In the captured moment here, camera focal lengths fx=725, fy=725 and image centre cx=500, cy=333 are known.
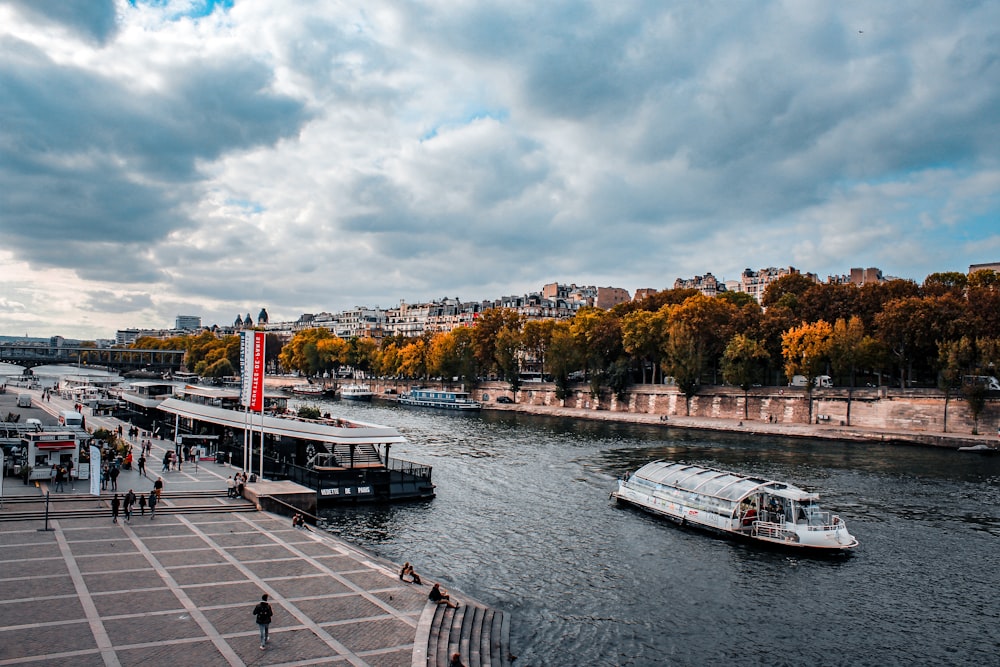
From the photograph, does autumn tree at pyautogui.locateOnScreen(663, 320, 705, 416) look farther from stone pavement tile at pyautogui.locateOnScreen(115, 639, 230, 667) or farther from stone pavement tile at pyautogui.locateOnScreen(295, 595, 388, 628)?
stone pavement tile at pyautogui.locateOnScreen(115, 639, 230, 667)

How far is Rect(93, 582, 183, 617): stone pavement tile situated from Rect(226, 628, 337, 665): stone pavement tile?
3.75 m

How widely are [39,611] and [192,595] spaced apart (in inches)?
174

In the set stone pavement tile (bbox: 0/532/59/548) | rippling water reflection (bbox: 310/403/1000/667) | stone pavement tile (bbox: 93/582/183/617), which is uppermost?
stone pavement tile (bbox: 0/532/59/548)

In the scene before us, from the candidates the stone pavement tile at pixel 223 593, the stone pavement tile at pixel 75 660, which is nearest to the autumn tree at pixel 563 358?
the stone pavement tile at pixel 223 593

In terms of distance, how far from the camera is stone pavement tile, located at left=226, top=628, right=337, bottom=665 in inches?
789

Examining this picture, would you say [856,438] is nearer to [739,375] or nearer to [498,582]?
[739,375]

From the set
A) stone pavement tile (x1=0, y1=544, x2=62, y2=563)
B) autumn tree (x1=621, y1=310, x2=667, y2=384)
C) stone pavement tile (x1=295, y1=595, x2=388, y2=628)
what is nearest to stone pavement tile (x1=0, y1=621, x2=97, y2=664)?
stone pavement tile (x1=295, y1=595, x2=388, y2=628)

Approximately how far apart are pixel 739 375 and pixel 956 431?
1114 inches

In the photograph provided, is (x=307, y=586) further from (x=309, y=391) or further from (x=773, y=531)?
(x=309, y=391)

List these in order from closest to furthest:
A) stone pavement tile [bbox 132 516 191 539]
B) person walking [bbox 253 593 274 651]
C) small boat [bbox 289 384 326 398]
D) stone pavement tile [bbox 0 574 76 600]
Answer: person walking [bbox 253 593 274 651] < stone pavement tile [bbox 0 574 76 600] < stone pavement tile [bbox 132 516 191 539] < small boat [bbox 289 384 326 398]

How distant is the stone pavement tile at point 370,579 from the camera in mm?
27141

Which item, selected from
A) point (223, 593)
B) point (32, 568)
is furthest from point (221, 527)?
point (223, 593)

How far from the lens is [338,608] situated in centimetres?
2434

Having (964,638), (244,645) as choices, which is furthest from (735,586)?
(244,645)
